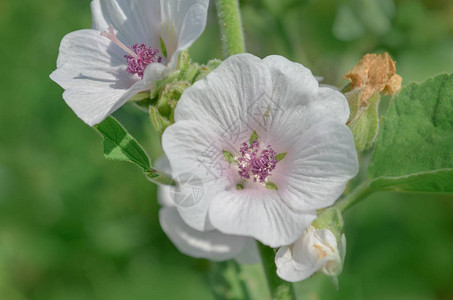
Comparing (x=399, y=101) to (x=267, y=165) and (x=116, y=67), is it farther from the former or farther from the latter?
(x=116, y=67)

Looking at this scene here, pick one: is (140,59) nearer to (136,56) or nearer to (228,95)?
(136,56)

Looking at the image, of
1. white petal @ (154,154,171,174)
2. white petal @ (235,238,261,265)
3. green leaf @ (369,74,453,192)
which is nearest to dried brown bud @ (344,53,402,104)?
green leaf @ (369,74,453,192)

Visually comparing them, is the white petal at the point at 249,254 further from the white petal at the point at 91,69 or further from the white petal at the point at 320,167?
the white petal at the point at 91,69

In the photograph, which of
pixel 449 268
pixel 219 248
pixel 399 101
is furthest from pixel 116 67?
pixel 449 268

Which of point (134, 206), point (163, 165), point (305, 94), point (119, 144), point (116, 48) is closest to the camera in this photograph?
point (305, 94)

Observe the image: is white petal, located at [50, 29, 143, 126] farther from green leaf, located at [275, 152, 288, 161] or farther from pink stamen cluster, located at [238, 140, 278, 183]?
green leaf, located at [275, 152, 288, 161]

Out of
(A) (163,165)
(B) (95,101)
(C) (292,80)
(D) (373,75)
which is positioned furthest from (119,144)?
(D) (373,75)

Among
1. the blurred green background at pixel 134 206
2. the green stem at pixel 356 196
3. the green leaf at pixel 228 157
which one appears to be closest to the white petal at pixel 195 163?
the green leaf at pixel 228 157
